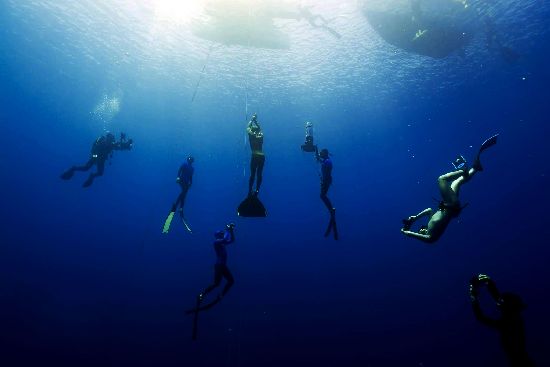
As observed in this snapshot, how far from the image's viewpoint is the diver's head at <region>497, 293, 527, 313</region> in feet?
17.7

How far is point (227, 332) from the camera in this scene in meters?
29.6

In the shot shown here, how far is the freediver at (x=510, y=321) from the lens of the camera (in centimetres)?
538

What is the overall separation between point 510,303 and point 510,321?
322 millimetres

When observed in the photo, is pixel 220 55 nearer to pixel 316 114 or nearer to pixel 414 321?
pixel 316 114

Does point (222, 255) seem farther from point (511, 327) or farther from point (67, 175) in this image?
point (67, 175)

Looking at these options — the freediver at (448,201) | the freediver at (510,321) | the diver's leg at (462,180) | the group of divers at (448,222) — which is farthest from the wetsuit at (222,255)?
the freediver at (510,321)

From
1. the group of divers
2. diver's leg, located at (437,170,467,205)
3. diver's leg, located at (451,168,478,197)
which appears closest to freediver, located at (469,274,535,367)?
the group of divers

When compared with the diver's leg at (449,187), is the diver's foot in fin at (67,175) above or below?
above

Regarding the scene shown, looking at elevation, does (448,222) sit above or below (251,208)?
below

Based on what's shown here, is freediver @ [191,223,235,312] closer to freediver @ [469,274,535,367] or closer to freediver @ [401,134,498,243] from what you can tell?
freediver @ [401,134,498,243]

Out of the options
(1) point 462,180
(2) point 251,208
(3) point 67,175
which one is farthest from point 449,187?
(3) point 67,175

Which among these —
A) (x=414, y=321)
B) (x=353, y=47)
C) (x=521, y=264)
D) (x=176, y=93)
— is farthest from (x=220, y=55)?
(x=521, y=264)

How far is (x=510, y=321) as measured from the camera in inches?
215

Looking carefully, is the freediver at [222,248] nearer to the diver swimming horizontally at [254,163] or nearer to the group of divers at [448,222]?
the group of divers at [448,222]
